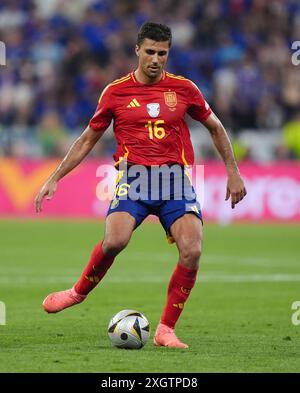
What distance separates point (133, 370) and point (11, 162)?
54.2ft

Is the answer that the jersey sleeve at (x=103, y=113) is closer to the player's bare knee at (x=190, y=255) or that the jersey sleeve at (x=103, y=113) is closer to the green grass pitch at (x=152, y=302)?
the player's bare knee at (x=190, y=255)

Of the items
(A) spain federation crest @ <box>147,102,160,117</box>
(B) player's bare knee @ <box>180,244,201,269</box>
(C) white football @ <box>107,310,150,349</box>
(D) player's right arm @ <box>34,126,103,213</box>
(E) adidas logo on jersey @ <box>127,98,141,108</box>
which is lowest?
(C) white football @ <box>107,310,150,349</box>

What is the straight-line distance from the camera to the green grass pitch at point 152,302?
731 centimetres

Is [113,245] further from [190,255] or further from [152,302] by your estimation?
[152,302]

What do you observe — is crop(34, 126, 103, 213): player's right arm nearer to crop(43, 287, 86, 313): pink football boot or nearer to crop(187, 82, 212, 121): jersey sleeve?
crop(187, 82, 212, 121): jersey sleeve

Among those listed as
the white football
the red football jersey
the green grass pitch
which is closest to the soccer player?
the red football jersey

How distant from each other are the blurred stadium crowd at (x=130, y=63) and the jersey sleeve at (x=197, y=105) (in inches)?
583

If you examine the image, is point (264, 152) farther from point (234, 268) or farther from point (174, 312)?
point (174, 312)

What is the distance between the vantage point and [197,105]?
8531 mm

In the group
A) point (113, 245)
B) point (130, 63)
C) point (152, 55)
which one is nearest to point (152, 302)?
point (113, 245)

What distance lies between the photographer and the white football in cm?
795

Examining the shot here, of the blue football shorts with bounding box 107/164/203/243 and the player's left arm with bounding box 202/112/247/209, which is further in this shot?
the player's left arm with bounding box 202/112/247/209

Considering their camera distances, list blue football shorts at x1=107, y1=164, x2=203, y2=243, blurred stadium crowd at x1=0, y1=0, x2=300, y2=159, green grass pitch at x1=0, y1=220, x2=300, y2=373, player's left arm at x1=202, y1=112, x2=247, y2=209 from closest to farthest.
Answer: green grass pitch at x1=0, y1=220, x2=300, y2=373 < blue football shorts at x1=107, y1=164, x2=203, y2=243 < player's left arm at x1=202, y1=112, x2=247, y2=209 < blurred stadium crowd at x1=0, y1=0, x2=300, y2=159

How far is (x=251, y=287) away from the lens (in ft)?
42.1
